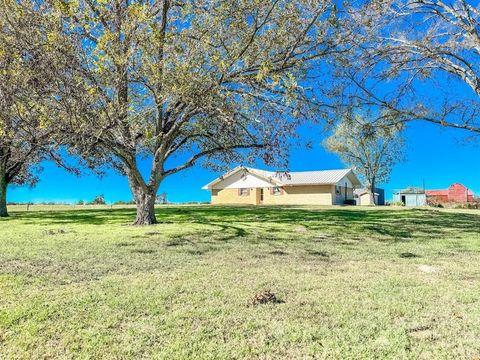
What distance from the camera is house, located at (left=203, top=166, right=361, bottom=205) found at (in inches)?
1603

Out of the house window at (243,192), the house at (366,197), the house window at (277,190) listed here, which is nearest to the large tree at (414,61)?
the house window at (277,190)

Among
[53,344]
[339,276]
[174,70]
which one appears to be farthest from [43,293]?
[174,70]

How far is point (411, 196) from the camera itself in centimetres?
5072

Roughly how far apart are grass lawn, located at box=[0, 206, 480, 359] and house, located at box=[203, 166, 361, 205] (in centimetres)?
3059

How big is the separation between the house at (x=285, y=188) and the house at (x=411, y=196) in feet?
28.9

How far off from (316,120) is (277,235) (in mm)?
4281

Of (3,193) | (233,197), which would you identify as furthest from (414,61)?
(233,197)

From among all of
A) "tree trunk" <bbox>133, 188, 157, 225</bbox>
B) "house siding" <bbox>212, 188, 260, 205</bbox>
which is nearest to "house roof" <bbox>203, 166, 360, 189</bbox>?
"house siding" <bbox>212, 188, 260, 205</bbox>

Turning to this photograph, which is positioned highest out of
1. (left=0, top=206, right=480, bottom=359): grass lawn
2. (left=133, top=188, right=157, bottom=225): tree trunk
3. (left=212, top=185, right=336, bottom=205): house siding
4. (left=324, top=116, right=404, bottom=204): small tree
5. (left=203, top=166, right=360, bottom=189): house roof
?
(left=324, top=116, right=404, bottom=204): small tree

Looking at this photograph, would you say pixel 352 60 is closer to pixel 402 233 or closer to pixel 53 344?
pixel 402 233

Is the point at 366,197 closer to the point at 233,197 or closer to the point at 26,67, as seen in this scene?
the point at 233,197

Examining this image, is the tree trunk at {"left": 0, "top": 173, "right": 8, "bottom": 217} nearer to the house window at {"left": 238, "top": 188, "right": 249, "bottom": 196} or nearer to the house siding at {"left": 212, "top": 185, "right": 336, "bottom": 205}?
the house siding at {"left": 212, "top": 185, "right": 336, "bottom": 205}

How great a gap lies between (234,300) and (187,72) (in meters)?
7.58

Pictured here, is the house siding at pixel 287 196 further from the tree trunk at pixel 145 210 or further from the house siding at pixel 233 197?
the tree trunk at pixel 145 210
